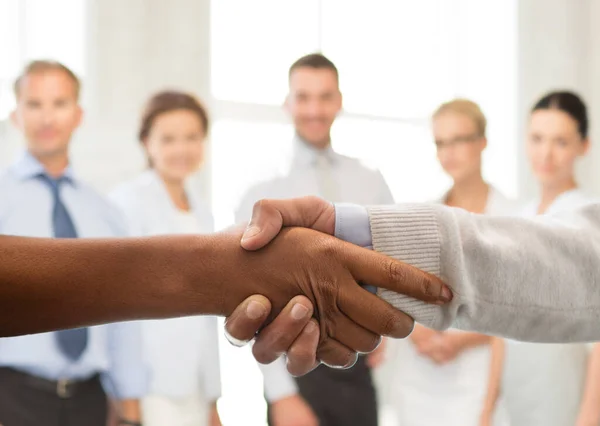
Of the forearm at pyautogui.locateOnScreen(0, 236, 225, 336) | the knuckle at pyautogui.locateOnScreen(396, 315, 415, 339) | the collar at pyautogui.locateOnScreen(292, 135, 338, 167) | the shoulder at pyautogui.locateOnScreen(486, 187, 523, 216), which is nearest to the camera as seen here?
the forearm at pyautogui.locateOnScreen(0, 236, 225, 336)

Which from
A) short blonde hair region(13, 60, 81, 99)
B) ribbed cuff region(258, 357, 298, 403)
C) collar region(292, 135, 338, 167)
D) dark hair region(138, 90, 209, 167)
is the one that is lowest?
ribbed cuff region(258, 357, 298, 403)

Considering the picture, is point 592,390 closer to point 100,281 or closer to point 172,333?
point 172,333

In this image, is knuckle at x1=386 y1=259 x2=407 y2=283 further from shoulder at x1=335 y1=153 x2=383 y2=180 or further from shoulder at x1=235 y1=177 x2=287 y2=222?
shoulder at x1=335 y1=153 x2=383 y2=180

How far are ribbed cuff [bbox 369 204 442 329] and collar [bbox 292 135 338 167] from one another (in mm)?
1420

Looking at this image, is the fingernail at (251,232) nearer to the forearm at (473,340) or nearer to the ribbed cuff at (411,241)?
the ribbed cuff at (411,241)

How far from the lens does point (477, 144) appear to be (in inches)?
120

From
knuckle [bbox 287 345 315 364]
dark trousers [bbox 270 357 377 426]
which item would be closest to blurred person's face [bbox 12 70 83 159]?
dark trousers [bbox 270 357 377 426]

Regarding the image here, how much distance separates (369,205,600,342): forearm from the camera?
1.16 metres

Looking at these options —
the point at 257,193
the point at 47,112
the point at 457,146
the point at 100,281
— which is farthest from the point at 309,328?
the point at 457,146

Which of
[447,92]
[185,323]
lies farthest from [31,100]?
[447,92]

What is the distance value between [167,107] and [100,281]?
5.38 feet

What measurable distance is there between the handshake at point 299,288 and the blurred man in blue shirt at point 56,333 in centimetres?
111

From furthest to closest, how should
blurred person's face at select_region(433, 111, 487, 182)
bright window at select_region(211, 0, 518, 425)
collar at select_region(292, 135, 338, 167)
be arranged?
bright window at select_region(211, 0, 518, 425) < blurred person's face at select_region(433, 111, 487, 182) < collar at select_region(292, 135, 338, 167)

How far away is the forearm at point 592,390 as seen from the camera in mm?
2506
